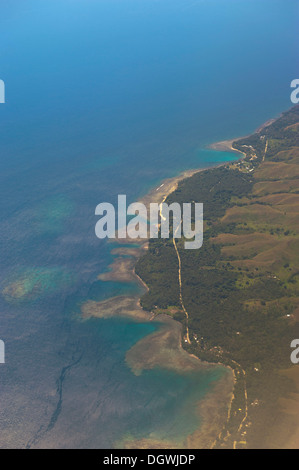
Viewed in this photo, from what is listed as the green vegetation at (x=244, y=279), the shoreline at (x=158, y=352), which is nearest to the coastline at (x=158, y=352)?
the shoreline at (x=158, y=352)

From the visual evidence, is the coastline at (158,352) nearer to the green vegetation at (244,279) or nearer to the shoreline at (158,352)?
the shoreline at (158,352)

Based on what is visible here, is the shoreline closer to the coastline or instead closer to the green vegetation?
the coastline

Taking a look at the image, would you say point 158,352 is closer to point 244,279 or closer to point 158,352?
point 158,352

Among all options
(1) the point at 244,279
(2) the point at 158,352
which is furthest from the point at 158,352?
(1) the point at 244,279

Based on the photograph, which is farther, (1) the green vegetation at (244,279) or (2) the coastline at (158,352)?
(1) the green vegetation at (244,279)

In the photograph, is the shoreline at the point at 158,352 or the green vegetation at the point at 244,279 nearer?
the shoreline at the point at 158,352

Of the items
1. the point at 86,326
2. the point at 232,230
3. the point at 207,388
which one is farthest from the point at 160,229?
the point at 207,388
